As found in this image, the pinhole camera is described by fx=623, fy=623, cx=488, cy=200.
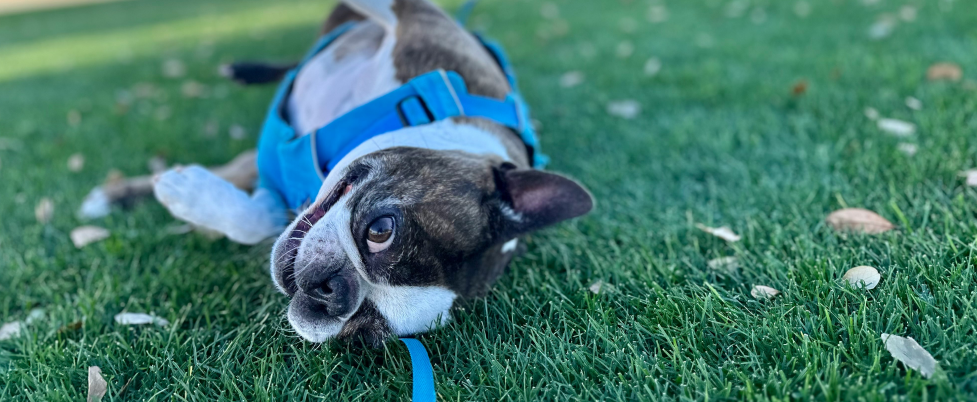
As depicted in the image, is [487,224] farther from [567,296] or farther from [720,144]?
[720,144]

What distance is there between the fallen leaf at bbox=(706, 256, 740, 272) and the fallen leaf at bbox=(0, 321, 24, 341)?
7.35 feet

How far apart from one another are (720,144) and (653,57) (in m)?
2.02

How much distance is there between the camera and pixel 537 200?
80.6 inches

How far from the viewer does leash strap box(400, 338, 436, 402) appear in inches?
62.8

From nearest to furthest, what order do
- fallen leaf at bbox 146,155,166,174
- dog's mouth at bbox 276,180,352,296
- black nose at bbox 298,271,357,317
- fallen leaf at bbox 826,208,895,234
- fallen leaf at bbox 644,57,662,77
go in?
1. black nose at bbox 298,271,357,317
2. dog's mouth at bbox 276,180,352,296
3. fallen leaf at bbox 826,208,895,234
4. fallen leaf at bbox 146,155,166,174
5. fallen leaf at bbox 644,57,662,77

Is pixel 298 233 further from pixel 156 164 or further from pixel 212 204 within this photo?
pixel 156 164

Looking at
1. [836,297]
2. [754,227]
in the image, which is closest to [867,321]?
[836,297]

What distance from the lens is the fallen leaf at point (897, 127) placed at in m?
2.86

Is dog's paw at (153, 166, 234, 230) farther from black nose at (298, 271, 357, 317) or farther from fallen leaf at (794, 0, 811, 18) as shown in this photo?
fallen leaf at (794, 0, 811, 18)

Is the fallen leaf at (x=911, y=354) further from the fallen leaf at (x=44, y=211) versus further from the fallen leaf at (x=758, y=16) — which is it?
the fallen leaf at (x=758, y=16)

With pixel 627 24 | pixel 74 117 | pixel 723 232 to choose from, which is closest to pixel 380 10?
pixel 723 232

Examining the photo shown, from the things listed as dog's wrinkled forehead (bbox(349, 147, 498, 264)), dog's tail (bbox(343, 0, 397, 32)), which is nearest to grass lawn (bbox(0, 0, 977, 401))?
dog's wrinkled forehead (bbox(349, 147, 498, 264))

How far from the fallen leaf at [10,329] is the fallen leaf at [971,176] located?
3273 millimetres

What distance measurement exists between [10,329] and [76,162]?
6.29 feet
